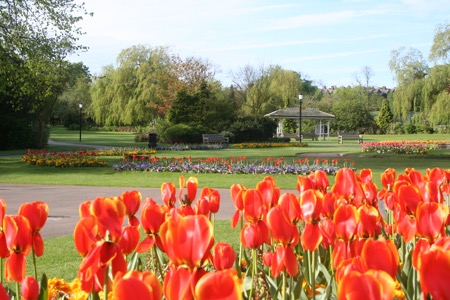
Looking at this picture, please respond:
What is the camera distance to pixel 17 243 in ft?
5.60

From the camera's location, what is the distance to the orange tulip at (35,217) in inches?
72.9

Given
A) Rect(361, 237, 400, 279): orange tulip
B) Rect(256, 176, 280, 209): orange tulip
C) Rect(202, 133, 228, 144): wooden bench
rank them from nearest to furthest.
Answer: Rect(361, 237, 400, 279): orange tulip
Rect(256, 176, 280, 209): orange tulip
Rect(202, 133, 228, 144): wooden bench

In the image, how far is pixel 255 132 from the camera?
41.7 meters

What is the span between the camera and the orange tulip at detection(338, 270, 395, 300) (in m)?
0.91

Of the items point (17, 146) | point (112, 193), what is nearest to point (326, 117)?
point (17, 146)

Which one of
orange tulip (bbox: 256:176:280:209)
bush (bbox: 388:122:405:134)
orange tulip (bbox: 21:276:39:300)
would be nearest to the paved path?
orange tulip (bbox: 256:176:280:209)

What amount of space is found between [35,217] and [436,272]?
53.6 inches

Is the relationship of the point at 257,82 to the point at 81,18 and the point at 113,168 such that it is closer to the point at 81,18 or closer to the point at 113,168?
the point at 81,18

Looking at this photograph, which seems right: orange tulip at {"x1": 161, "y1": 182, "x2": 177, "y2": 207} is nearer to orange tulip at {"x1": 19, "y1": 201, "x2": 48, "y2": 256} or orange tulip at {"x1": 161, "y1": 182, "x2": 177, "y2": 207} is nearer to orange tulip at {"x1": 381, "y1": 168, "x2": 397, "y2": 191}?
orange tulip at {"x1": 19, "y1": 201, "x2": 48, "y2": 256}

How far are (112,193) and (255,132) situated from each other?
97.8 feet

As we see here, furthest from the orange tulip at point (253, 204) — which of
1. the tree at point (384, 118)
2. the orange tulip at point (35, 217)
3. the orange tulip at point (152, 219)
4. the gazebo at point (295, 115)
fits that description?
the tree at point (384, 118)

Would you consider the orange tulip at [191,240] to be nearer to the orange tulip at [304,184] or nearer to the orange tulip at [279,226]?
the orange tulip at [279,226]

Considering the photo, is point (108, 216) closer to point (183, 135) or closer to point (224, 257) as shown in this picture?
point (224, 257)

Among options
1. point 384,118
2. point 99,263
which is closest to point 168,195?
point 99,263
